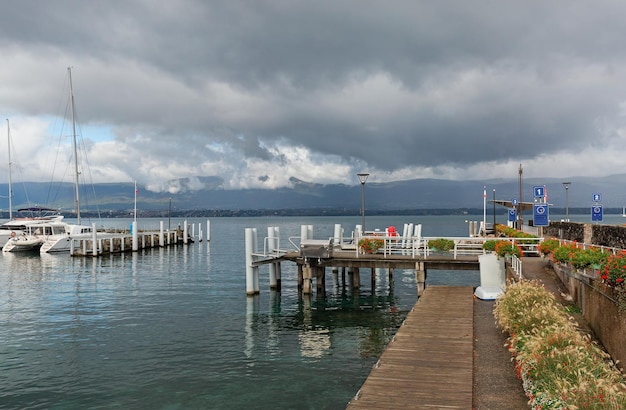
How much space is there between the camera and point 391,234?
41.1 metres

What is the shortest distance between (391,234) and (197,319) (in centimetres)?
1992

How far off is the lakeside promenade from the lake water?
3.37 meters

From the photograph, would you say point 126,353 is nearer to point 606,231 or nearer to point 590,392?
point 590,392

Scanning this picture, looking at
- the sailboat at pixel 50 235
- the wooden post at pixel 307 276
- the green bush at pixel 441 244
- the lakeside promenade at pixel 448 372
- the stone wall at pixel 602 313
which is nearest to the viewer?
the lakeside promenade at pixel 448 372

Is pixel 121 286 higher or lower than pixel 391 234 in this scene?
lower

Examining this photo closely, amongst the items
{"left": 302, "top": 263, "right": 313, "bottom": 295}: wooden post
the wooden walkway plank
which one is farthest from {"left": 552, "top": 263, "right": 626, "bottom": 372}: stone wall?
{"left": 302, "top": 263, "right": 313, "bottom": 295}: wooden post

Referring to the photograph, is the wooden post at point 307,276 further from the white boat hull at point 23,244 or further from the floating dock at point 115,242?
the white boat hull at point 23,244

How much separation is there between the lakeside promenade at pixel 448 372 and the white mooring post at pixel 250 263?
16058 mm

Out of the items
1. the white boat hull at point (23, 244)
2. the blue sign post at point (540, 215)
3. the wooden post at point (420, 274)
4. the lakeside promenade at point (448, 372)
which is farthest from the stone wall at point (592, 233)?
the white boat hull at point (23, 244)

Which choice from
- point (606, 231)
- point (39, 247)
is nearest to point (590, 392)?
point (606, 231)

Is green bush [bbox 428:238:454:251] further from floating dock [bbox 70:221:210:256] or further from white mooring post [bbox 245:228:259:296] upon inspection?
floating dock [bbox 70:221:210:256]

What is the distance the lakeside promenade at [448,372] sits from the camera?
9477 millimetres

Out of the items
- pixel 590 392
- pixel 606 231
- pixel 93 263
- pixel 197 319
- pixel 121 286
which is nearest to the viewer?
pixel 590 392

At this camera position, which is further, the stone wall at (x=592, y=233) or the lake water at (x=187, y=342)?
the stone wall at (x=592, y=233)
